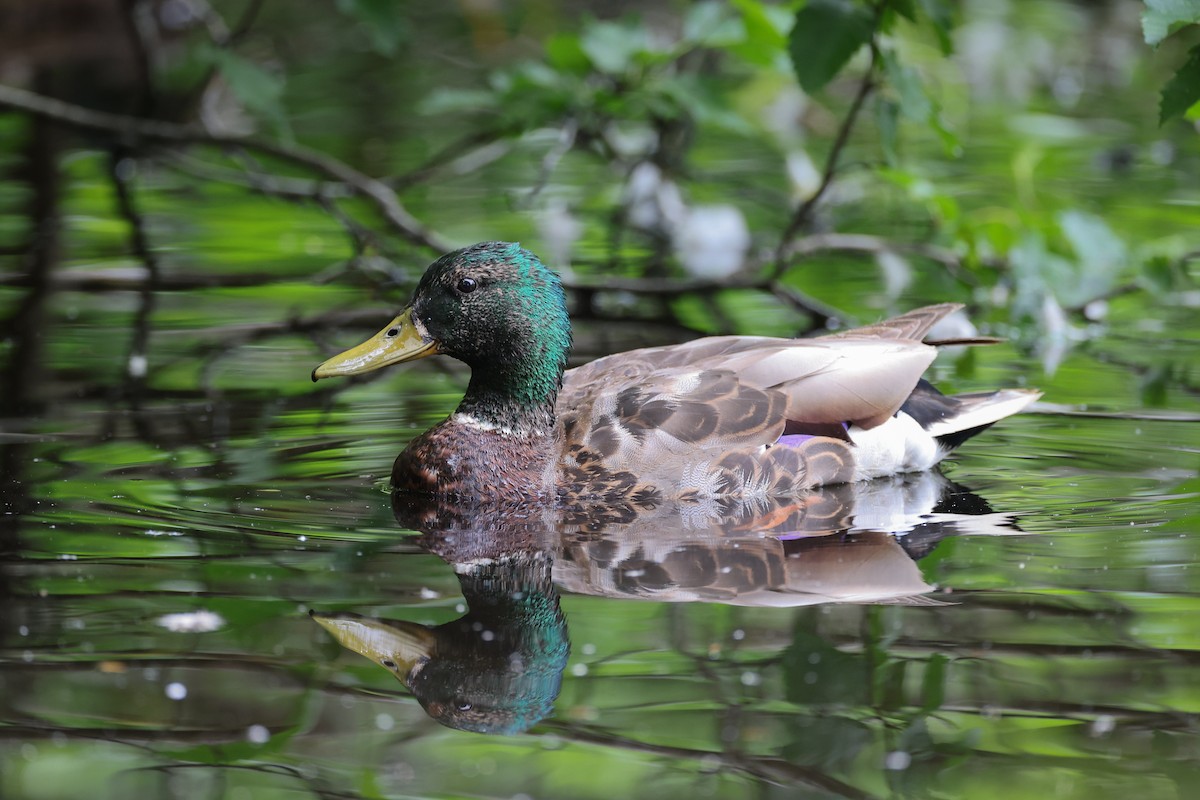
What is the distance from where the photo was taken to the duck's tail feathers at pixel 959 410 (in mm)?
6578

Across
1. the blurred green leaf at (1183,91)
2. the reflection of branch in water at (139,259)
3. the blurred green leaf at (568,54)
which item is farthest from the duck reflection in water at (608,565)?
the blurred green leaf at (568,54)

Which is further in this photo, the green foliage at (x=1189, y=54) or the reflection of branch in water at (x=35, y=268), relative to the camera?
the reflection of branch in water at (x=35, y=268)

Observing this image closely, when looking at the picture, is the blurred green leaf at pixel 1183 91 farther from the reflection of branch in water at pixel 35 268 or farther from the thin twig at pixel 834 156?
the reflection of branch in water at pixel 35 268

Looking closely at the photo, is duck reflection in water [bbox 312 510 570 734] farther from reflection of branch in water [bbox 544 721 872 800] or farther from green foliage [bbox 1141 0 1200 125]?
green foliage [bbox 1141 0 1200 125]

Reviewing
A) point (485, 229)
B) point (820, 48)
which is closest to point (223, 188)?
point (485, 229)

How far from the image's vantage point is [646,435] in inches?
238

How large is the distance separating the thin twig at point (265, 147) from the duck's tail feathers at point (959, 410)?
11.6 ft

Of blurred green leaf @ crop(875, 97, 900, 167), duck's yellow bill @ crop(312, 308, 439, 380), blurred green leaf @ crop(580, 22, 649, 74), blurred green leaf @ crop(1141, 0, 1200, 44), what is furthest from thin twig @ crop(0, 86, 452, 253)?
blurred green leaf @ crop(1141, 0, 1200, 44)

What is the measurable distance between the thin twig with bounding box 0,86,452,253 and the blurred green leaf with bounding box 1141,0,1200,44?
190 inches

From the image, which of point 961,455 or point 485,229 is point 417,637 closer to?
point 961,455

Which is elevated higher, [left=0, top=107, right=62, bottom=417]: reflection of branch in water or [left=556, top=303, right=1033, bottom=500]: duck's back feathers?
[left=0, top=107, right=62, bottom=417]: reflection of branch in water

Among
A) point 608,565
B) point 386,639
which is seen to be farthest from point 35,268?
point 386,639

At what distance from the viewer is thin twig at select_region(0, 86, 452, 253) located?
9.57 meters

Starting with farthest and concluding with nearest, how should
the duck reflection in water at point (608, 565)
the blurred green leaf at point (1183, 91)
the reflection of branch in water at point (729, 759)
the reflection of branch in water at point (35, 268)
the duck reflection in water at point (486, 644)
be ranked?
the reflection of branch in water at point (35, 268) → the blurred green leaf at point (1183, 91) → the duck reflection in water at point (608, 565) → the duck reflection in water at point (486, 644) → the reflection of branch in water at point (729, 759)
